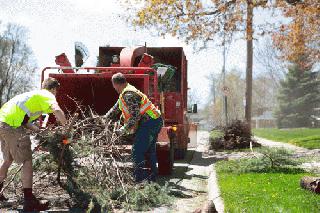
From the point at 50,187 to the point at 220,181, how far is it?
9.85 feet

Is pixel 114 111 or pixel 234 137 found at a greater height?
pixel 114 111

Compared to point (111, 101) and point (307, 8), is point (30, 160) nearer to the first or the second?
point (111, 101)

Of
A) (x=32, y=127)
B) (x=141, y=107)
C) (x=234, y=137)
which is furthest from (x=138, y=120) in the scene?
(x=234, y=137)

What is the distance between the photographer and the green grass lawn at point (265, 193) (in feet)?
18.5

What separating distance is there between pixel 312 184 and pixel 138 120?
2689 mm

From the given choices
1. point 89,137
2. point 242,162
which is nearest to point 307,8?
point 242,162

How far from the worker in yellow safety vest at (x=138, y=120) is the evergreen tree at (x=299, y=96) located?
178 feet

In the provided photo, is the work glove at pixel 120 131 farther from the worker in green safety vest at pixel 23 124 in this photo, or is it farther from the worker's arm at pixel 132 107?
the worker in green safety vest at pixel 23 124

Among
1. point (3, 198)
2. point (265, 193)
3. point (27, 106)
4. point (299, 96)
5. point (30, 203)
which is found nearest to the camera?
point (30, 203)

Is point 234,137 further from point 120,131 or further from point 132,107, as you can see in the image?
point 120,131

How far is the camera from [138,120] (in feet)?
24.1

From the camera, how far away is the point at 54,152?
628cm

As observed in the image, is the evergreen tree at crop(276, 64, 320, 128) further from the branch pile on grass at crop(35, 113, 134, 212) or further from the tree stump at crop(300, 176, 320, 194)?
the branch pile on grass at crop(35, 113, 134, 212)

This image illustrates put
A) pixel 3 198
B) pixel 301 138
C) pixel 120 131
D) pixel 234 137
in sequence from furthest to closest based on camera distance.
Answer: pixel 301 138 → pixel 234 137 → pixel 120 131 → pixel 3 198
